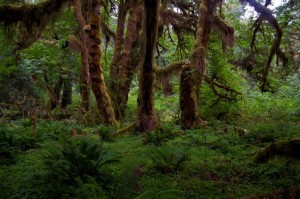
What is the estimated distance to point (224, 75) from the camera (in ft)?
47.4

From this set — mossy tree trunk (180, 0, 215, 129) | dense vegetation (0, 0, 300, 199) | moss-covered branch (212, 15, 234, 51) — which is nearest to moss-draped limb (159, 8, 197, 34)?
dense vegetation (0, 0, 300, 199)

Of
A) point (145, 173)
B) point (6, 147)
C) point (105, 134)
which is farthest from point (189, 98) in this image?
point (6, 147)

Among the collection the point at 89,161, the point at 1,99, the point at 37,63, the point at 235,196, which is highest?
the point at 37,63

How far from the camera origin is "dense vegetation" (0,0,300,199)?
4.79m

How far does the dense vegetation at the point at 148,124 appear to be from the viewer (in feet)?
15.7

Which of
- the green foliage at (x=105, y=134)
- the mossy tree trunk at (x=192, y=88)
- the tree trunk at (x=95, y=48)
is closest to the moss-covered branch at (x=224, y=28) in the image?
the mossy tree trunk at (x=192, y=88)

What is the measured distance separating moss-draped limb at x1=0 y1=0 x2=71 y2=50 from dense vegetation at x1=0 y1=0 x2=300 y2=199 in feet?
0.10

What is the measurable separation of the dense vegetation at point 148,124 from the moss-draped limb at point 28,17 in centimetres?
3

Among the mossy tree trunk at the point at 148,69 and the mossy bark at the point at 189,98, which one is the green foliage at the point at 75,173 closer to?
the mossy tree trunk at the point at 148,69

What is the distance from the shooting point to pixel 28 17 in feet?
28.7

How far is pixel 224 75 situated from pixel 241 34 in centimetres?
321

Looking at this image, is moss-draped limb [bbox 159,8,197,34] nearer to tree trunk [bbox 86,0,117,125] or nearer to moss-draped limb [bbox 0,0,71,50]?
tree trunk [bbox 86,0,117,125]

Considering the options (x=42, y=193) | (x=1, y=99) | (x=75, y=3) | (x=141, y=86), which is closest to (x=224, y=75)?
(x=141, y=86)

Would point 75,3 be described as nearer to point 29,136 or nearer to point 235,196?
point 29,136
